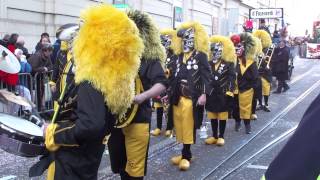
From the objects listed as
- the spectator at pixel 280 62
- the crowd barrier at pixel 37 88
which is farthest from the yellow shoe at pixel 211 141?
Answer: the spectator at pixel 280 62

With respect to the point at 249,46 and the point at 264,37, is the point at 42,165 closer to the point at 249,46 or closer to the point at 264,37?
the point at 249,46

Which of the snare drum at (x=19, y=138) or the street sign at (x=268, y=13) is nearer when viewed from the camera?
the snare drum at (x=19, y=138)

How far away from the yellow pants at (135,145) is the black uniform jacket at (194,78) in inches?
84.0

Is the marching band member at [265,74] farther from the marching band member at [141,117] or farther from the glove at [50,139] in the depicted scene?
the glove at [50,139]

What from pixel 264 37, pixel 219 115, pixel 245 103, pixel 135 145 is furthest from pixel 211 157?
pixel 264 37

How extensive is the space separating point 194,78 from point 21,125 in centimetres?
364

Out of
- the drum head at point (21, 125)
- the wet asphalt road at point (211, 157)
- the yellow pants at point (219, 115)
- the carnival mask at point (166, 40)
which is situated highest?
the carnival mask at point (166, 40)

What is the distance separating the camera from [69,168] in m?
2.91

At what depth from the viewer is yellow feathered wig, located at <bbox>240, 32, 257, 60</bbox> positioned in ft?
29.8

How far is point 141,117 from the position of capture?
4027 mm

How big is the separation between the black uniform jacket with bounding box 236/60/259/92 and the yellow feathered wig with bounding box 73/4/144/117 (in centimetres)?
622

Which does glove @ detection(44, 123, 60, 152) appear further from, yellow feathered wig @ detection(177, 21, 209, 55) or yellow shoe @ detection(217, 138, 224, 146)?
yellow shoe @ detection(217, 138, 224, 146)

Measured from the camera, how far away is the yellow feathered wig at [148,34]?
411cm

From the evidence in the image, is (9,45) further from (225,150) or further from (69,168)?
(69,168)
